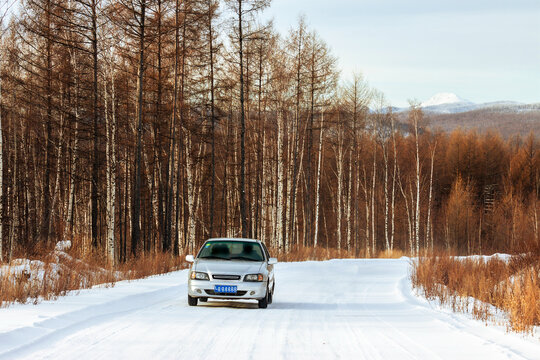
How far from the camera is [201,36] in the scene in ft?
115

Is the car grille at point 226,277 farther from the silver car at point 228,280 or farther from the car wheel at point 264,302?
the car wheel at point 264,302

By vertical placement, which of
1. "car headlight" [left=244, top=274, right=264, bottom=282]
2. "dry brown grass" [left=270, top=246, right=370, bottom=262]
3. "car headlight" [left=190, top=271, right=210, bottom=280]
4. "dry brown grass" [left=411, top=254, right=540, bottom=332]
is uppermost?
"car headlight" [left=190, top=271, right=210, bottom=280]

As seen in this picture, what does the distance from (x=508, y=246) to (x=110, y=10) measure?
62.8 ft

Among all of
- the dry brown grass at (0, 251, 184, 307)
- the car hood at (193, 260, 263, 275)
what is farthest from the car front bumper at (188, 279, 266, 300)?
the dry brown grass at (0, 251, 184, 307)

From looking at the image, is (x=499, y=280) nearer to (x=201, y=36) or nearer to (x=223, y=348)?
(x=223, y=348)

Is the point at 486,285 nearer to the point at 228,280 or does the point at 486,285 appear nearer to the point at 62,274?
the point at 228,280

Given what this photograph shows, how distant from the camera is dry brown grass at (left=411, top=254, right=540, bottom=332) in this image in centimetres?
1110

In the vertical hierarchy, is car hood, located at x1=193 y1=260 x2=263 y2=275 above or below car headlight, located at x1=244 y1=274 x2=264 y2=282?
above

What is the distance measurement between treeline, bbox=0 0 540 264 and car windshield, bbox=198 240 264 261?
5.32 meters

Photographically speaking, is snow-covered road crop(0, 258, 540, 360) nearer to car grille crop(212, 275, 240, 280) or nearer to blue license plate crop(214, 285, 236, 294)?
blue license plate crop(214, 285, 236, 294)

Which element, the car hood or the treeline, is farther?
the treeline

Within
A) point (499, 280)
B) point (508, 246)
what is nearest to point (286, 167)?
point (508, 246)

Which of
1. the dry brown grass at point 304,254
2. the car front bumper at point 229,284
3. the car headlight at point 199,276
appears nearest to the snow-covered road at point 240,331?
the car front bumper at point 229,284

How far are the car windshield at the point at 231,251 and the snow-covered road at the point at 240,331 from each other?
3.83ft
